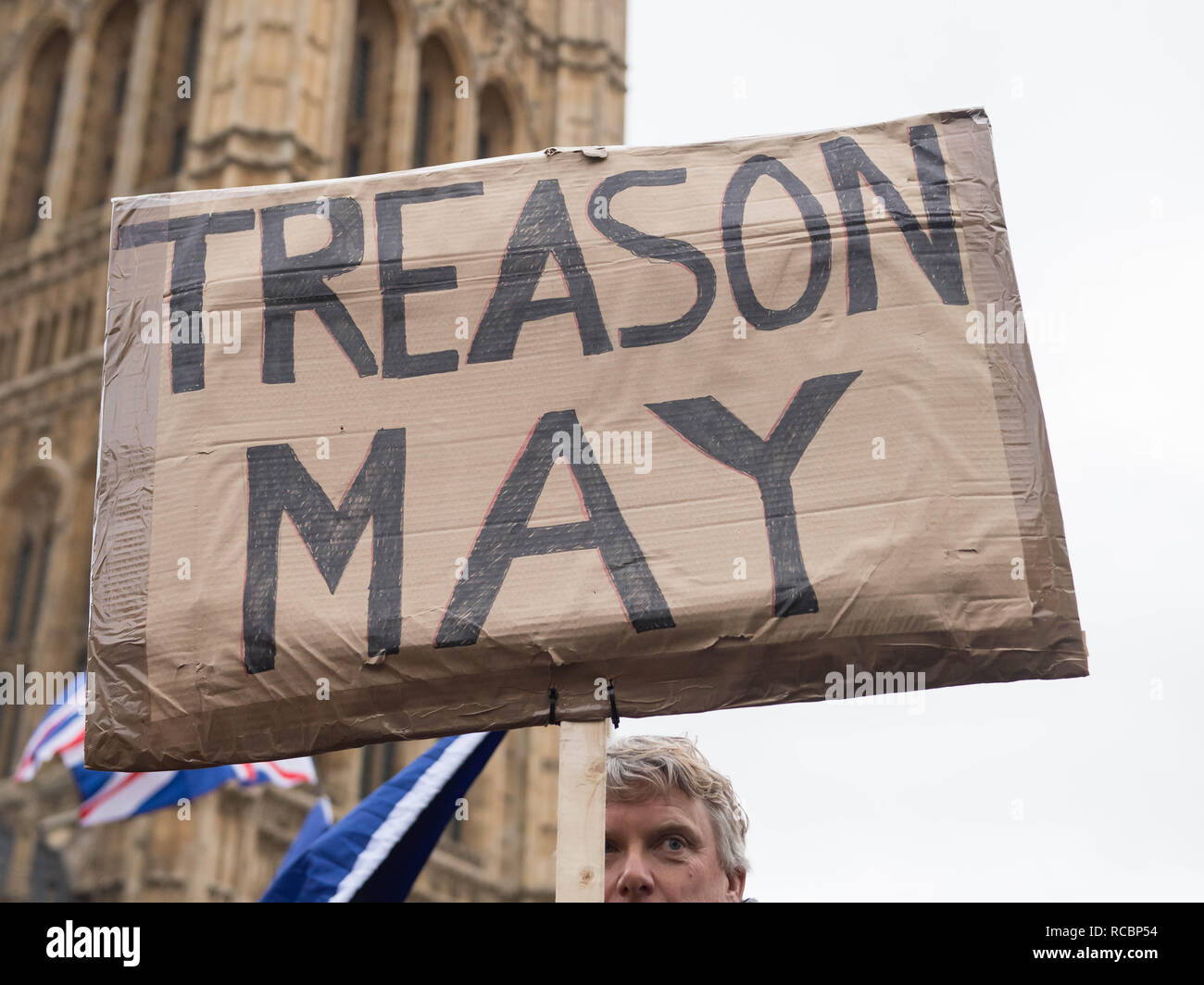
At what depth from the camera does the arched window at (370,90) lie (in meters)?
28.0

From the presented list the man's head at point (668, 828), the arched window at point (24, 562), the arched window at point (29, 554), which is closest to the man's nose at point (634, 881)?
the man's head at point (668, 828)

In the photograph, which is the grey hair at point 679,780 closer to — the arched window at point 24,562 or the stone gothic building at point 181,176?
the stone gothic building at point 181,176

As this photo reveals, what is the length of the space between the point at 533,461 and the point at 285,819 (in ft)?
63.9

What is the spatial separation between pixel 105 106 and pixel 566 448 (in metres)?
26.4

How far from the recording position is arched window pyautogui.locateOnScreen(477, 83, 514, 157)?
30.5 metres

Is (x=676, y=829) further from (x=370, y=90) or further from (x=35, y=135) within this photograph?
(x=35, y=135)

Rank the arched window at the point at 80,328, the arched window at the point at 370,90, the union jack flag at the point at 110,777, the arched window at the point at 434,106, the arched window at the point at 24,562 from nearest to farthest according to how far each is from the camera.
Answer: the union jack flag at the point at 110,777
the arched window at the point at 24,562
the arched window at the point at 80,328
the arched window at the point at 370,90
the arched window at the point at 434,106

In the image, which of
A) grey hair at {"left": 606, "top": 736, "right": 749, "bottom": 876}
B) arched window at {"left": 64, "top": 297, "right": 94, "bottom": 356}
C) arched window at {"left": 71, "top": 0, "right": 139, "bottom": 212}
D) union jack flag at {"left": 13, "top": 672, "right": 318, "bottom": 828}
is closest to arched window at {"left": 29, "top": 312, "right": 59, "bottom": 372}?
arched window at {"left": 64, "top": 297, "right": 94, "bottom": 356}

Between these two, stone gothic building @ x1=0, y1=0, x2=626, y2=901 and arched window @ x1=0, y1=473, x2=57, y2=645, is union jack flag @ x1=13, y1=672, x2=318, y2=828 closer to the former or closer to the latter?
stone gothic building @ x1=0, y1=0, x2=626, y2=901

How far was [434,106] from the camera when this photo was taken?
97.7ft

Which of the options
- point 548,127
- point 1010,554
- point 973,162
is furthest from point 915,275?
point 548,127

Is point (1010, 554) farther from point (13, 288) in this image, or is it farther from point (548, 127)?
point (548, 127)

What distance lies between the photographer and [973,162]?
391 centimetres

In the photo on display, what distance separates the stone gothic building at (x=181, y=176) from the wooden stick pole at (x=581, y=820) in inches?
702
